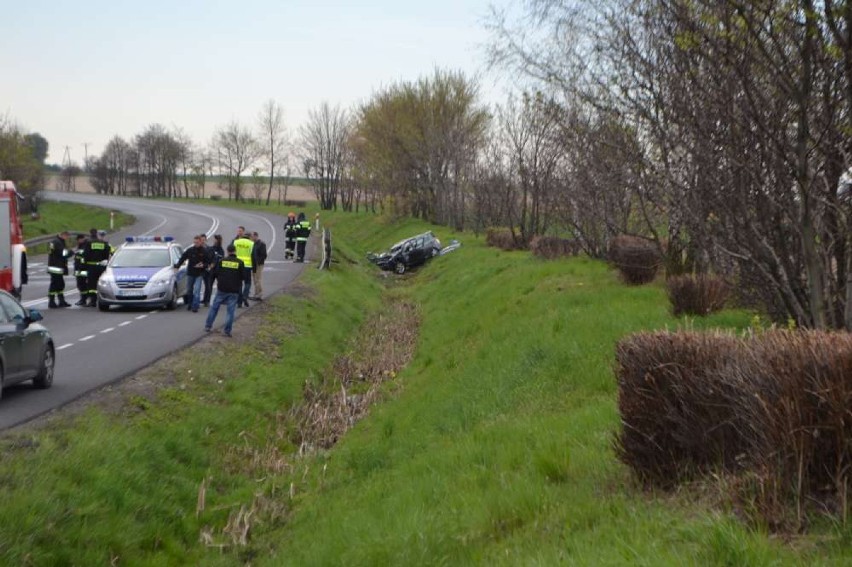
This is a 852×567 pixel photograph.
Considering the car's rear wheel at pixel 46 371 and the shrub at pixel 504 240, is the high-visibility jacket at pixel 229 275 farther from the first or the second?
the shrub at pixel 504 240

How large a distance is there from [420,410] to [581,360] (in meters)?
2.52

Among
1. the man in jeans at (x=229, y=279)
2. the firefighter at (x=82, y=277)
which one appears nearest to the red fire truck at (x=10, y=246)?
the firefighter at (x=82, y=277)

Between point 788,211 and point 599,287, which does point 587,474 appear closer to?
point 788,211

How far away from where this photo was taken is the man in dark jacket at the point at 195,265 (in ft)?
75.0

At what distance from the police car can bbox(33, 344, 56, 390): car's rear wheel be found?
378 inches

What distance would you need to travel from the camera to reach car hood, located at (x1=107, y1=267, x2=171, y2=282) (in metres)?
23.1

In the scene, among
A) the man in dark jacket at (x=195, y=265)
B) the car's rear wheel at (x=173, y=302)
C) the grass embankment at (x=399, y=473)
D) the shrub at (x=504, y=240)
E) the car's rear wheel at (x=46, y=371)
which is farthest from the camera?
the shrub at (x=504, y=240)

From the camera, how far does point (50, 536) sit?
8.09m

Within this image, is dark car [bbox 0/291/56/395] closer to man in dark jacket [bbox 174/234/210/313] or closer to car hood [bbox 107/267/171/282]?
man in dark jacket [bbox 174/234/210/313]

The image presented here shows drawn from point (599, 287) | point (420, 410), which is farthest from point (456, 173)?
point (420, 410)

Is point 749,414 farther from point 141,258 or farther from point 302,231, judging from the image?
point 302,231

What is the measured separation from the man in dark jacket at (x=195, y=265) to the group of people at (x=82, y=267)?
238cm

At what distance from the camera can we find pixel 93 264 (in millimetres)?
24172

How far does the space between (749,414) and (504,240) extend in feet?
106
